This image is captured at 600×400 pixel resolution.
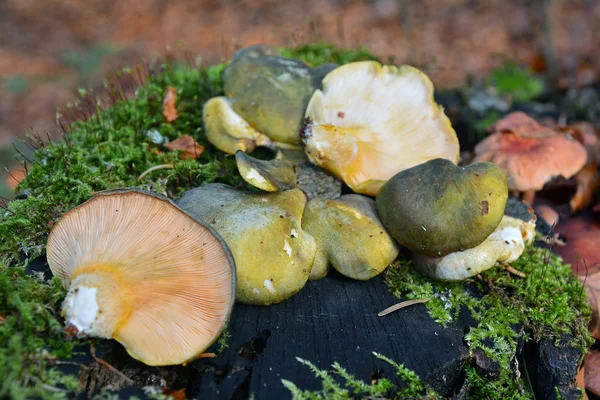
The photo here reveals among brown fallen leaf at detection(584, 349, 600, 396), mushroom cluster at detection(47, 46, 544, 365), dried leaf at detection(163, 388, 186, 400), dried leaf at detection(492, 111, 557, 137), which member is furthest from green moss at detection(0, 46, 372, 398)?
brown fallen leaf at detection(584, 349, 600, 396)

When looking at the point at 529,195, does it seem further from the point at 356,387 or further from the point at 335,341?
the point at 356,387

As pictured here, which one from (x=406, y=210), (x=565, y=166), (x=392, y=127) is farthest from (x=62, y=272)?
(x=565, y=166)

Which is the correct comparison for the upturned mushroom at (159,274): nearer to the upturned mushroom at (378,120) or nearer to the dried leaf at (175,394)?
the dried leaf at (175,394)

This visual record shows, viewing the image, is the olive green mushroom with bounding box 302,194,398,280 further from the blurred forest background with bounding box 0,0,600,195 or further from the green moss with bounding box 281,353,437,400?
the blurred forest background with bounding box 0,0,600,195

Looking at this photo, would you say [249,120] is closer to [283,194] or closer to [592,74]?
[283,194]

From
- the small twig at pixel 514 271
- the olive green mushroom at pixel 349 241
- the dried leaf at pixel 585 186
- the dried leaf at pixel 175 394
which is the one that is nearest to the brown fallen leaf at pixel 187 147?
the olive green mushroom at pixel 349 241
